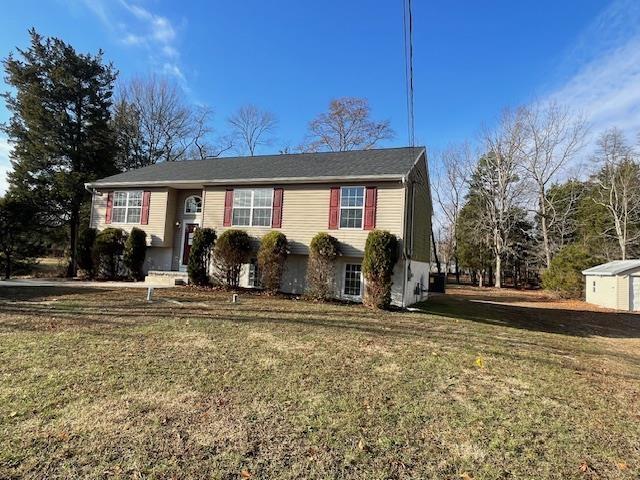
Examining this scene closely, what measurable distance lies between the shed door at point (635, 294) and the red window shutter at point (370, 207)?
1358 centimetres

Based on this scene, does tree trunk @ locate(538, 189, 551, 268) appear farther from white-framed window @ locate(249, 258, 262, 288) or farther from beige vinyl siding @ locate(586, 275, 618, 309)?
white-framed window @ locate(249, 258, 262, 288)

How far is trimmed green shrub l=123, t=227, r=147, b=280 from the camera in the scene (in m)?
15.4

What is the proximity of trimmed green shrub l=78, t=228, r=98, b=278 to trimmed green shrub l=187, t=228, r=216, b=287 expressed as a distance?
500 cm

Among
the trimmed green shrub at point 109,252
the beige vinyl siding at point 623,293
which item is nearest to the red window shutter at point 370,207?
the trimmed green shrub at point 109,252

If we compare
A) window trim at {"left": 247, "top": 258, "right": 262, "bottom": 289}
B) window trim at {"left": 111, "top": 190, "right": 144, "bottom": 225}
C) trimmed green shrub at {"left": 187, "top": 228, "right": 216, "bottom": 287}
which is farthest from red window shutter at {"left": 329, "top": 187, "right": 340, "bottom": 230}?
window trim at {"left": 111, "top": 190, "right": 144, "bottom": 225}

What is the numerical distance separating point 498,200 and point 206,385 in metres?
31.7

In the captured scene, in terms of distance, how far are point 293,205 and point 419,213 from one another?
5170mm

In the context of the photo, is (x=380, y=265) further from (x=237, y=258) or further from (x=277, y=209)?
(x=237, y=258)

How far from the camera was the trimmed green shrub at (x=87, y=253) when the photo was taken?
52.0ft

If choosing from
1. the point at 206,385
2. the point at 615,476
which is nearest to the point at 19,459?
the point at 206,385

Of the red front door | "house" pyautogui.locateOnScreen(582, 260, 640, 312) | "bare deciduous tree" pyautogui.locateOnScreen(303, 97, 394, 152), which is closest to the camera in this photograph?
the red front door

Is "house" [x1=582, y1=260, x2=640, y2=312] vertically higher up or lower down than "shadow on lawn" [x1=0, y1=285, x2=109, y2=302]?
higher up

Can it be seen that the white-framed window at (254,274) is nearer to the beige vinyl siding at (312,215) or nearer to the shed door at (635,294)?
the beige vinyl siding at (312,215)

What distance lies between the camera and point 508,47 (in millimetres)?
11211
